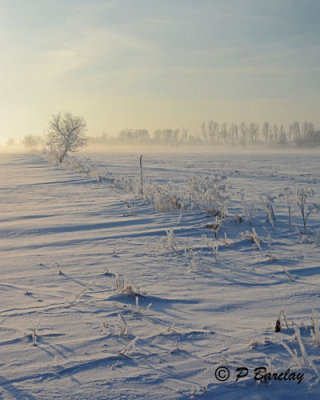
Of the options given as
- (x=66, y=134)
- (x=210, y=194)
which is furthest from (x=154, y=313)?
(x=66, y=134)

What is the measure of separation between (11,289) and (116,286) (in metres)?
0.97

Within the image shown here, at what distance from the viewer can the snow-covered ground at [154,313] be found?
193 centimetres

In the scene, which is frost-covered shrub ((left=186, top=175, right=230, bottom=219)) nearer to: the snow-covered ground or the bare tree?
the snow-covered ground

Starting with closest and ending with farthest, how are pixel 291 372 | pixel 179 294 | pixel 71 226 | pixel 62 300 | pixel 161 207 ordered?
pixel 291 372
pixel 62 300
pixel 179 294
pixel 71 226
pixel 161 207

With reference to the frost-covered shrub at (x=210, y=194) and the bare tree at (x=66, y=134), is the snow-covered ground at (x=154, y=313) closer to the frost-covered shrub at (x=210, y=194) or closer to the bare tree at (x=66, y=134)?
the frost-covered shrub at (x=210, y=194)

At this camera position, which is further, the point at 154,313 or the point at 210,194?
the point at 210,194

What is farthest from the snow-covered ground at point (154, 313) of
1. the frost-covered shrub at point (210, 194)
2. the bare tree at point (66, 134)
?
the bare tree at point (66, 134)

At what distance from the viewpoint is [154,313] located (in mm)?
2834

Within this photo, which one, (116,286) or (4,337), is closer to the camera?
(4,337)

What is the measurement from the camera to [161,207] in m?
7.20

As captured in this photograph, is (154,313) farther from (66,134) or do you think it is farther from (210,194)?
(66,134)

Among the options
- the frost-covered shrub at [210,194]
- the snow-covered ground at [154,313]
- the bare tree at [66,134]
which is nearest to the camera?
the snow-covered ground at [154,313]

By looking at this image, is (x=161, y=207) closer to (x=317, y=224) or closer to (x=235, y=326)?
(x=317, y=224)

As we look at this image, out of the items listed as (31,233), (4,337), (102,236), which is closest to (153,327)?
(4,337)
